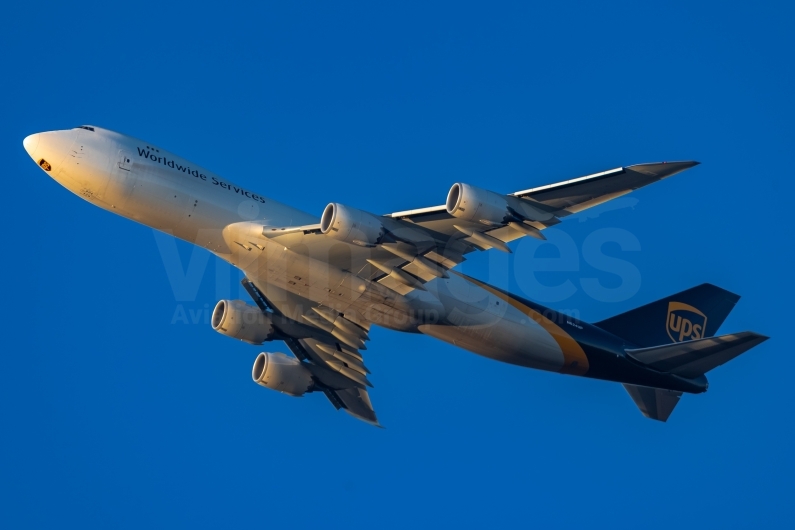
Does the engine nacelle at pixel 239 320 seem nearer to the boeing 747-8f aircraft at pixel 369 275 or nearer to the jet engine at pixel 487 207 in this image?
the boeing 747-8f aircraft at pixel 369 275

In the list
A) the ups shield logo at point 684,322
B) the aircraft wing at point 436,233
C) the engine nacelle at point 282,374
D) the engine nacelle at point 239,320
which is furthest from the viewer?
the ups shield logo at point 684,322

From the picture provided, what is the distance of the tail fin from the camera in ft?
141

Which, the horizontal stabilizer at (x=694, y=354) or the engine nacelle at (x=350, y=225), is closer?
the engine nacelle at (x=350, y=225)

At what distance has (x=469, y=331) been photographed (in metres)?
38.2

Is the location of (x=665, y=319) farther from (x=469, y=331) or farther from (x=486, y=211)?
(x=486, y=211)

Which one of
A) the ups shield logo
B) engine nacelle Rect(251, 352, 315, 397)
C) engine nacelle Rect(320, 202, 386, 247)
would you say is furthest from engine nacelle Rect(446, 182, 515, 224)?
the ups shield logo

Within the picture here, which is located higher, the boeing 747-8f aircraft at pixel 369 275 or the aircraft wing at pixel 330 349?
the boeing 747-8f aircraft at pixel 369 275

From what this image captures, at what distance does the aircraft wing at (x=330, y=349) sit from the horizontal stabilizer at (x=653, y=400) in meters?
11.9

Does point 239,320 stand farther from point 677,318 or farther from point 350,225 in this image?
point 677,318

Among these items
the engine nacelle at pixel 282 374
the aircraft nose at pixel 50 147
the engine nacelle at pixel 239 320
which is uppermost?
the aircraft nose at pixel 50 147

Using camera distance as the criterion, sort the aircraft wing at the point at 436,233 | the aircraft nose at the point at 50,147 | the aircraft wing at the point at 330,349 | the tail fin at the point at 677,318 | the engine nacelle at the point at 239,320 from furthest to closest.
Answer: the tail fin at the point at 677,318, the aircraft wing at the point at 330,349, the engine nacelle at the point at 239,320, the aircraft nose at the point at 50,147, the aircraft wing at the point at 436,233

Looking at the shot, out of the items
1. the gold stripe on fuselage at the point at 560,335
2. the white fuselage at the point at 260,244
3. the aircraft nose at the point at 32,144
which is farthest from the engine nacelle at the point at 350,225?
the aircraft nose at the point at 32,144

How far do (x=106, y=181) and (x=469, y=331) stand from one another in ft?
49.2

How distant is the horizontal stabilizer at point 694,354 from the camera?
121ft
